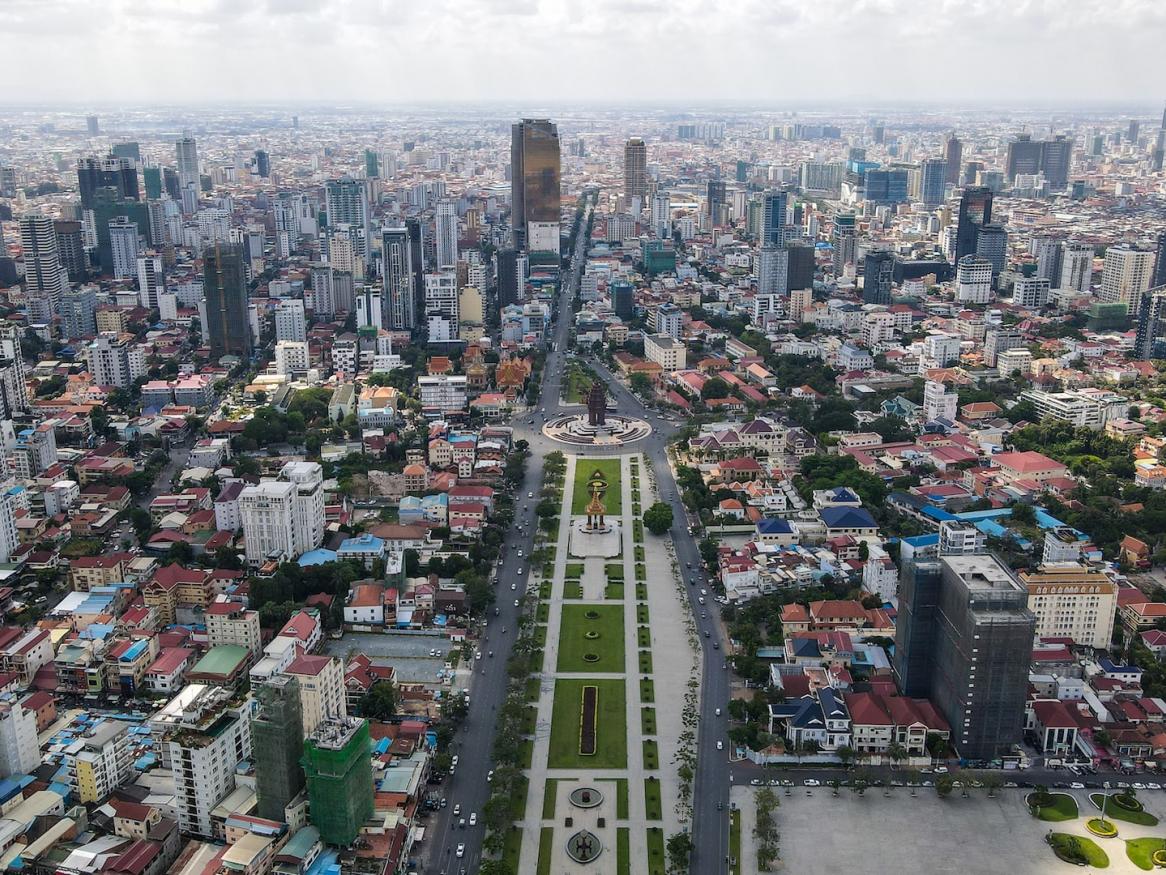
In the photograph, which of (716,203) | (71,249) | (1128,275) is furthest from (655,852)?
(716,203)

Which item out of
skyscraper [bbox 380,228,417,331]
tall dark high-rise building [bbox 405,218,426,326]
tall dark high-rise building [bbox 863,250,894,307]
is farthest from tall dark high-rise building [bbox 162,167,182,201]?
tall dark high-rise building [bbox 863,250,894,307]

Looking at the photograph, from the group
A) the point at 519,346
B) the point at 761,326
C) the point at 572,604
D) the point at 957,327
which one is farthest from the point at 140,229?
the point at 572,604

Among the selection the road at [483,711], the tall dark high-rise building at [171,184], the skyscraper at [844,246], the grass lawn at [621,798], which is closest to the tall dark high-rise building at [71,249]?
the tall dark high-rise building at [171,184]

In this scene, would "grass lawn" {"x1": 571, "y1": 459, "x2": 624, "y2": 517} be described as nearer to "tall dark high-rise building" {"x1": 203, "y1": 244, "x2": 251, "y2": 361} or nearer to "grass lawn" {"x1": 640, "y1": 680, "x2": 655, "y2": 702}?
"grass lawn" {"x1": 640, "y1": 680, "x2": 655, "y2": 702}

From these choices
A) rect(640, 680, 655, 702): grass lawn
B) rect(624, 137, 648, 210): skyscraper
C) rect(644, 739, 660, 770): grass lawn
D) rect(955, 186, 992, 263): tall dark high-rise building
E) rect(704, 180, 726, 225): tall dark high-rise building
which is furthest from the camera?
rect(624, 137, 648, 210): skyscraper

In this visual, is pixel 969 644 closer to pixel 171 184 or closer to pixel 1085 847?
pixel 1085 847

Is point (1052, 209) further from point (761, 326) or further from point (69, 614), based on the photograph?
point (69, 614)

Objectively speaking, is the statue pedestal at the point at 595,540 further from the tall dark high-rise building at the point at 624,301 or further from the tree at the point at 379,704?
the tall dark high-rise building at the point at 624,301
